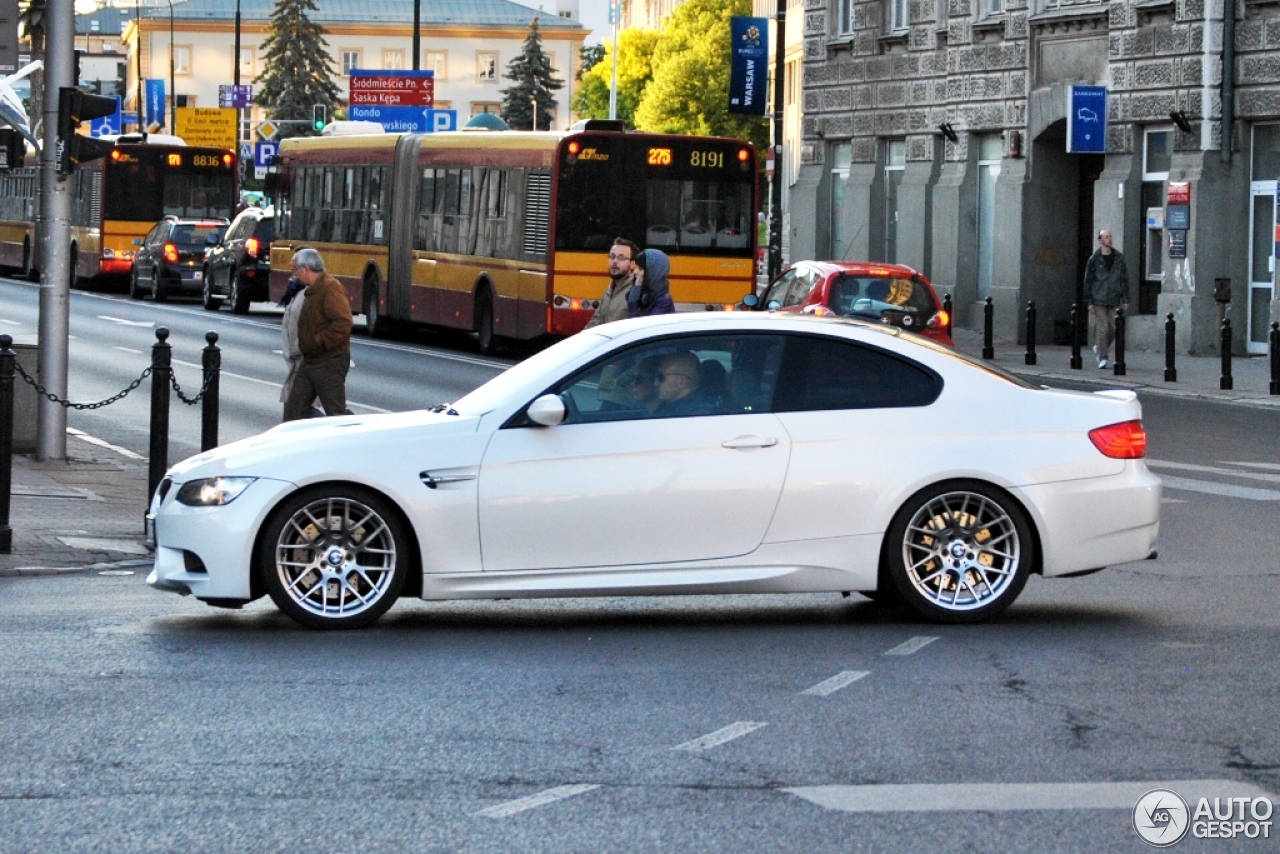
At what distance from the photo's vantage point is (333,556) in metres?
9.59

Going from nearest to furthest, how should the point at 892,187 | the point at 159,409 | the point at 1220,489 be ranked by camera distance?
the point at 159,409 → the point at 1220,489 → the point at 892,187

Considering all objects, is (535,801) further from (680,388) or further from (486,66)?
(486,66)

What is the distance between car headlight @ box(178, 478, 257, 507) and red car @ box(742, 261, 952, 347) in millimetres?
12735

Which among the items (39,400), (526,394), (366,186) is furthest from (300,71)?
(526,394)

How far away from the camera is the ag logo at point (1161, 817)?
20.2 feet

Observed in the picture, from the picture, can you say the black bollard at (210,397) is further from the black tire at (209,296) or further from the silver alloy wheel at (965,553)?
the black tire at (209,296)

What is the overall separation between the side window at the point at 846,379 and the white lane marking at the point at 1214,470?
7373 millimetres

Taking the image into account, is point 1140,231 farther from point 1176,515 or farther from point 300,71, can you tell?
point 300,71

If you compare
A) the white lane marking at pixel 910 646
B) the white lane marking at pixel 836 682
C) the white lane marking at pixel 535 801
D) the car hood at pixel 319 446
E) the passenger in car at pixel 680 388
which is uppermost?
the passenger in car at pixel 680 388

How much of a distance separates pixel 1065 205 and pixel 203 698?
29.9 meters

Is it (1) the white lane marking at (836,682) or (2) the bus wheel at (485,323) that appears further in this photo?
(2) the bus wheel at (485,323)

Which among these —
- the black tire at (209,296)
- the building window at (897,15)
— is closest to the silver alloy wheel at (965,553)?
the building window at (897,15)

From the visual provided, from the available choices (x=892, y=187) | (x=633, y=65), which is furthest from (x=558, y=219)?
(x=633, y=65)

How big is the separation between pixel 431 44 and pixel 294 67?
18535 mm
